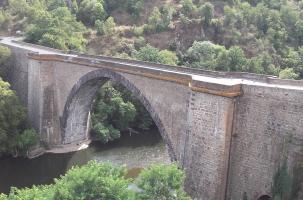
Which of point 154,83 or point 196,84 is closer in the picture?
point 196,84

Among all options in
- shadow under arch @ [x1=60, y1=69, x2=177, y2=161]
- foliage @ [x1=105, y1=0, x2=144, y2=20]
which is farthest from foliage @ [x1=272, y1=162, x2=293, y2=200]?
foliage @ [x1=105, y1=0, x2=144, y2=20]

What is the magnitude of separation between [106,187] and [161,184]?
8.68 feet

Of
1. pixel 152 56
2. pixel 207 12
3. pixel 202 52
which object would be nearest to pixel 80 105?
pixel 152 56

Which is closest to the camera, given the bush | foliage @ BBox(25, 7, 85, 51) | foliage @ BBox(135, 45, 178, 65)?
foliage @ BBox(25, 7, 85, 51)

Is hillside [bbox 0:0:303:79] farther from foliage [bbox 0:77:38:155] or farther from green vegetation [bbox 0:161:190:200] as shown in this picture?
green vegetation [bbox 0:161:190:200]

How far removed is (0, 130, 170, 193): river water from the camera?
117 ft

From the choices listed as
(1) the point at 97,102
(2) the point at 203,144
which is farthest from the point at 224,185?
(1) the point at 97,102

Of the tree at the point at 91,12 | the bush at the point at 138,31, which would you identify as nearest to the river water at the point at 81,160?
the bush at the point at 138,31

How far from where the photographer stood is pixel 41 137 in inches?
1666

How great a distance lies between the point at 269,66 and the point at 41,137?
3326 centimetres

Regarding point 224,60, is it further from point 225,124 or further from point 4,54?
point 225,124

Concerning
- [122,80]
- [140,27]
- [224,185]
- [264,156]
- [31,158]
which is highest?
[140,27]

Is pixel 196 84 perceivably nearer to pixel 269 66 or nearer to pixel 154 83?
pixel 154 83

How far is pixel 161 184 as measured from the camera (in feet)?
67.7
